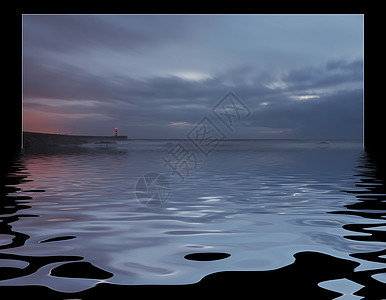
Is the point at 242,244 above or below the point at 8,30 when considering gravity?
below

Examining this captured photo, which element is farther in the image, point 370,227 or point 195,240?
point 370,227

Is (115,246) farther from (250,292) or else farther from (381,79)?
(381,79)

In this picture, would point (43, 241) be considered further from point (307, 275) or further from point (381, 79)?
point (381, 79)

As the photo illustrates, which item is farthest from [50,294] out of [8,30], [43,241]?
[8,30]

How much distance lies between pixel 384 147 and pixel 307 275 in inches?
606

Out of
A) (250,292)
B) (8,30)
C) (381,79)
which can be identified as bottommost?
(250,292)

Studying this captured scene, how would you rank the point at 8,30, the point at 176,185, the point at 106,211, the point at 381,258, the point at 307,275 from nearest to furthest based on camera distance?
1. the point at 307,275
2. the point at 381,258
3. the point at 106,211
4. the point at 176,185
5. the point at 8,30

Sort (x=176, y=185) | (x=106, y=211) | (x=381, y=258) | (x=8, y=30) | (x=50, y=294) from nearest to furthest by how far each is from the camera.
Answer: (x=50, y=294) < (x=381, y=258) < (x=106, y=211) < (x=176, y=185) < (x=8, y=30)

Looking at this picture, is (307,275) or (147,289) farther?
(307,275)

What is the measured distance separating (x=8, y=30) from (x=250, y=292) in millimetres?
15848

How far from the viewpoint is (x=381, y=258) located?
2521mm

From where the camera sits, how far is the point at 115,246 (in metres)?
2.83

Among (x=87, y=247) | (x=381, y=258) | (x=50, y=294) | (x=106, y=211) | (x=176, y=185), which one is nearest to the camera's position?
(x=50, y=294)

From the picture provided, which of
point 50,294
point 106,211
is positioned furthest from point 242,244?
point 106,211
